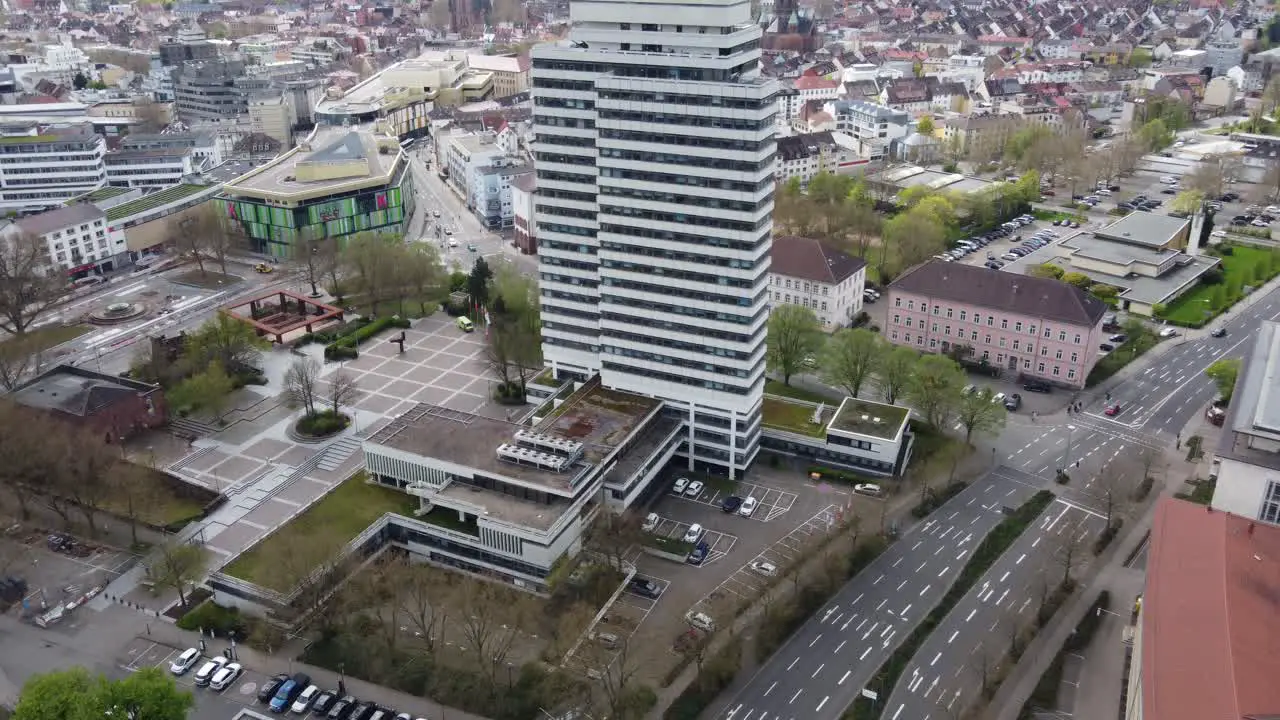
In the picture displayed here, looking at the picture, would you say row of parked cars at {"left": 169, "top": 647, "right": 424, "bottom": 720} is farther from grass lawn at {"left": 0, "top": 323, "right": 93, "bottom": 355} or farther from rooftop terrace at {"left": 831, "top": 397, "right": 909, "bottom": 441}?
grass lawn at {"left": 0, "top": 323, "right": 93, "bottom": 355}

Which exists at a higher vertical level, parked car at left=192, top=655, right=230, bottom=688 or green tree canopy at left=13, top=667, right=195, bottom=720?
green tree canopy at left=13, top=667, right=195, bottom=720

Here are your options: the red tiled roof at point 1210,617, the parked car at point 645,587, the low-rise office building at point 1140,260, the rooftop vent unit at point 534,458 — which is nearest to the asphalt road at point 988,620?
the red tiled roof at point 1210,617

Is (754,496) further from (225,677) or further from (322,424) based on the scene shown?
(225,677)

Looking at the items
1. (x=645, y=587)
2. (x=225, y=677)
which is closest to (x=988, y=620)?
(x=645, y=587)

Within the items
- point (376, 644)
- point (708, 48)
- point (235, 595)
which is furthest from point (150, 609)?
point (708, 48)

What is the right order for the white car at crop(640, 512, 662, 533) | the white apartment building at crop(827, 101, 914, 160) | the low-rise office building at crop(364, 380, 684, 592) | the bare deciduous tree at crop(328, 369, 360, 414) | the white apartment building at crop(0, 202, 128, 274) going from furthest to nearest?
the white apartment building at crop(827, 101, 914, 160) < the white apartment building at crop(0, 202, 128, 274) < the bare deciduous tree at crop(328, 369, 360, 414) < the white car at crop(640, 512, 662, 533) < the low-rise office building at crop(364, 380, 684, 592)

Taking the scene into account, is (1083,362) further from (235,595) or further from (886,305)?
(235,595)

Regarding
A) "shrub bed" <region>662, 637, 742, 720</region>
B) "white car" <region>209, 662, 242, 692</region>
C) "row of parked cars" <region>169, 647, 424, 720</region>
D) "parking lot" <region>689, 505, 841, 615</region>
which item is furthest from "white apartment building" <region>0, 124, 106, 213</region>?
"shrub bed" <region>662, 637, 742, 720</region>
